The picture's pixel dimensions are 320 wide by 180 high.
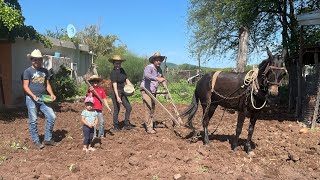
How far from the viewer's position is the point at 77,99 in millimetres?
15344

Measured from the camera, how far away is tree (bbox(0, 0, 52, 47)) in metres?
9.24

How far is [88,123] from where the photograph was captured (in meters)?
6.80

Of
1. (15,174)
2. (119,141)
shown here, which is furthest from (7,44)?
(15,174)

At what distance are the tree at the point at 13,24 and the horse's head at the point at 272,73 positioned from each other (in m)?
6.32

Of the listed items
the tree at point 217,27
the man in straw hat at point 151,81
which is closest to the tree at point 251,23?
the tree at point 217,27

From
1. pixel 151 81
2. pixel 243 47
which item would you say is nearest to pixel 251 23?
pixel 243 47

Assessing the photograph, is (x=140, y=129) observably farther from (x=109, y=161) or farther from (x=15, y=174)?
(x=15, y=174)

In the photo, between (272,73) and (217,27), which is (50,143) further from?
(217,27)

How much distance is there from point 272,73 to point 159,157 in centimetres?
237

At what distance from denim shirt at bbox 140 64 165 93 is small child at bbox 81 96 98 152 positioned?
6.07 ft

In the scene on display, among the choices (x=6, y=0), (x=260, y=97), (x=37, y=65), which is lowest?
(x=260, y=97)

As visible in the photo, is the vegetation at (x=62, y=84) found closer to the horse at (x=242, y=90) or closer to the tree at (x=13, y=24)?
the tree at (x=13, y=24)

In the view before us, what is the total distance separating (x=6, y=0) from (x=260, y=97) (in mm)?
7673

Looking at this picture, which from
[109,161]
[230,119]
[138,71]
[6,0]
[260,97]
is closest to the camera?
[109,161]
